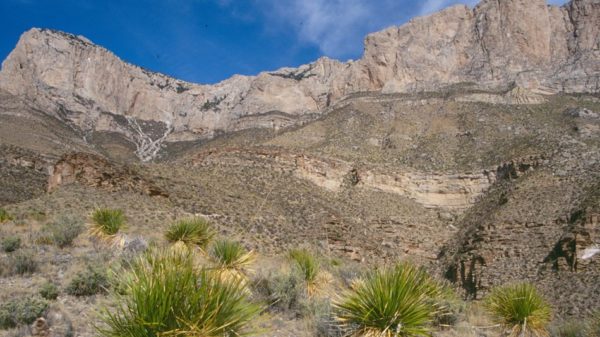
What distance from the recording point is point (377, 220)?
1288 inches

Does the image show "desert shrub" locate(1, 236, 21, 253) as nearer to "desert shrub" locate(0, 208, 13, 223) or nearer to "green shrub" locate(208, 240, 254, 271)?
"green shrub" locate(208, 240, 254, 271)

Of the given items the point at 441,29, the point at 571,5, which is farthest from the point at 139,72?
the point at 571,5

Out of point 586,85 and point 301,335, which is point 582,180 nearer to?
point 301,335

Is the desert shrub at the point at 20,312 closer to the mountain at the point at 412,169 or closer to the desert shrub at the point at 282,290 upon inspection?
the mountain at the point at 412,169

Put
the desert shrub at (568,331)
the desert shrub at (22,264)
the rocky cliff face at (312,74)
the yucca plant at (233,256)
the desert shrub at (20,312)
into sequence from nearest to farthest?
the desert shrub at (20,312) → the desert shrub at (568,331) → the yucca plant at (233,256) → the desert shrub at (22,264) → the rocky cliff face at (312,74)

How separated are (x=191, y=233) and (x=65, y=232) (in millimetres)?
4161

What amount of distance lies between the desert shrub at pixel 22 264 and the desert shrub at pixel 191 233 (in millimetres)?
2642

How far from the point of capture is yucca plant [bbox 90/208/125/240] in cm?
1230

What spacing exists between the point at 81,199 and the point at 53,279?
544 inches

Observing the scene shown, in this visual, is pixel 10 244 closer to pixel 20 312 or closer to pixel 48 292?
pixel 48 292

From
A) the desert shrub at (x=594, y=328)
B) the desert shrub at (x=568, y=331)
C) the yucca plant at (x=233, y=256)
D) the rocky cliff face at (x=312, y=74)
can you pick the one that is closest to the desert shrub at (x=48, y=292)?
the yucca plant at (x=233, y=256)

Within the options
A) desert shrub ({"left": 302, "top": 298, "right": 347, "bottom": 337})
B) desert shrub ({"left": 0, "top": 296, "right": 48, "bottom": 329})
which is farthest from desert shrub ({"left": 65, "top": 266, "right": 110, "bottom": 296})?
desert shrub ({"left": 302, "top": 298, "right": 347, "bottom": 337})

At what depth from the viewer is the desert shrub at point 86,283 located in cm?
761

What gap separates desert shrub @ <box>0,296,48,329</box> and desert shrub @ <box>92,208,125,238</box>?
20.3 ft
